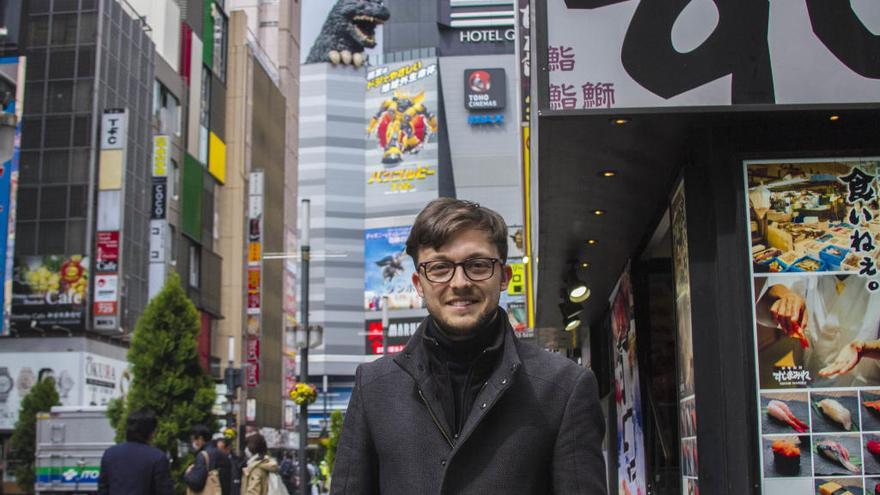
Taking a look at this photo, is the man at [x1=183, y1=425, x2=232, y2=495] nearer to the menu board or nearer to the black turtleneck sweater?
the menu board

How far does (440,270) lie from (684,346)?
4.76 meters

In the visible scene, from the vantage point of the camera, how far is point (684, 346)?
7258 millimetres

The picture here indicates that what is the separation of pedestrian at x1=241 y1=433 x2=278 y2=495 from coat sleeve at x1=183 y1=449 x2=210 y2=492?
0.50 metres

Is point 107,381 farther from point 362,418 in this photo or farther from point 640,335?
point 362,418

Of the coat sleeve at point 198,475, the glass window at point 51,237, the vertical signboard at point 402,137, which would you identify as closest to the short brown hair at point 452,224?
the coat sleeve at point 198,475

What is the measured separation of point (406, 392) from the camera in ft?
9.27

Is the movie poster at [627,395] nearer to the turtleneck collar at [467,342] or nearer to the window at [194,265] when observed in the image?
the turtleneck collar at [467,342]

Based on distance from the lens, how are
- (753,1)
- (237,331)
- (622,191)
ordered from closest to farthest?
(753,1), (622,191), (237,331)

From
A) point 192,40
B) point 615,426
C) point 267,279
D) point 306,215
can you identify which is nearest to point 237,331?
point 267,279

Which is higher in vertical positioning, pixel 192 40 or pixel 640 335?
pixel 192 40

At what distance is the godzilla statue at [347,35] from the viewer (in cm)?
12644

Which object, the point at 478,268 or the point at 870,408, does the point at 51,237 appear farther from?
the point at 478,268

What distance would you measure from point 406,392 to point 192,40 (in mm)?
60651

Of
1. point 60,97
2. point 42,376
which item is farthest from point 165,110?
point 42,376
